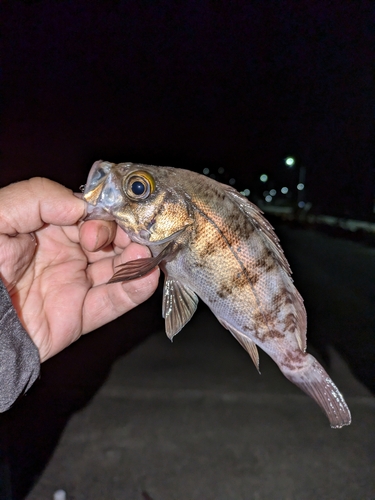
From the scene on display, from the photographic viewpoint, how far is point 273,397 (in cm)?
645

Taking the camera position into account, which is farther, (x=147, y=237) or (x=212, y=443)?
(x=212, y=443)

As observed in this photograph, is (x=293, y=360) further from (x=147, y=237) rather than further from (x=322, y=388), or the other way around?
(x=147, y=237)

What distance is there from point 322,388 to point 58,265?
70.9 inches

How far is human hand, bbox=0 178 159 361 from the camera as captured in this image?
191 centimetres

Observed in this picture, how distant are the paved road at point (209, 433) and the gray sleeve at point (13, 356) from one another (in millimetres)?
3544

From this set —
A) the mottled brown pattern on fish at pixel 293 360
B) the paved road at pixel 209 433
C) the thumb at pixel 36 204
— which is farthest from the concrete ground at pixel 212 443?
the thumb at pixel 36 204

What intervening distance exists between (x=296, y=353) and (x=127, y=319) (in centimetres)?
973

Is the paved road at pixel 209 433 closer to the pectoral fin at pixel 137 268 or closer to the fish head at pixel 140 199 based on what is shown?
the pectoral fin at pixel 137 268

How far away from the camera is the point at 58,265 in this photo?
2352mm

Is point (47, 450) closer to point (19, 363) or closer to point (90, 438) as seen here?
point (90, 438)

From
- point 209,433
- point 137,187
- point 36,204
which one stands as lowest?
point 209,433

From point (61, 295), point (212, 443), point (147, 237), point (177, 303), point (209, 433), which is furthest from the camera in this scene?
point (209, 433)

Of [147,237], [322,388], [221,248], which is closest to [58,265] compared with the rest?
[147,237]

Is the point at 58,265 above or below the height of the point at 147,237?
below
